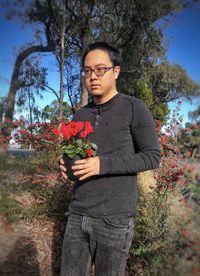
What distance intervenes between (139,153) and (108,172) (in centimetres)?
18

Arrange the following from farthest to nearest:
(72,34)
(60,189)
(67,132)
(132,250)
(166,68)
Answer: (166,68), (72,34), (60,189), (132,250), (67,132)

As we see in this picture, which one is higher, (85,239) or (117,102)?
(117,102)

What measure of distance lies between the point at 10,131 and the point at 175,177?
4167 millimetres

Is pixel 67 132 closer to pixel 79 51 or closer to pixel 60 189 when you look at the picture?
pixel 60 189

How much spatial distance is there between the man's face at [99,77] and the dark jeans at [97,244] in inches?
26.5

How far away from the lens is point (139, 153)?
166cm

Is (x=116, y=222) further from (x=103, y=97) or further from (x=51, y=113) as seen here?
(x=51, y=113)

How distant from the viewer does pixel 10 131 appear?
6387 millimetres

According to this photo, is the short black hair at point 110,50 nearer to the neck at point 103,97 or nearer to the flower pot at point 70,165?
the neck at point 103,97

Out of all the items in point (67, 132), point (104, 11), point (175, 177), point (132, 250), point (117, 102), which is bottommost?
point (132, 250)

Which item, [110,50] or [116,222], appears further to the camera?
[110,50]

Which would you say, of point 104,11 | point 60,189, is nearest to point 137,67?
point 104,11

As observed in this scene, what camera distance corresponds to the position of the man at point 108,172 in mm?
1648

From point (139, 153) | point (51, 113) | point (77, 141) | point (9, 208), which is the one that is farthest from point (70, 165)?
point (51, 113)
